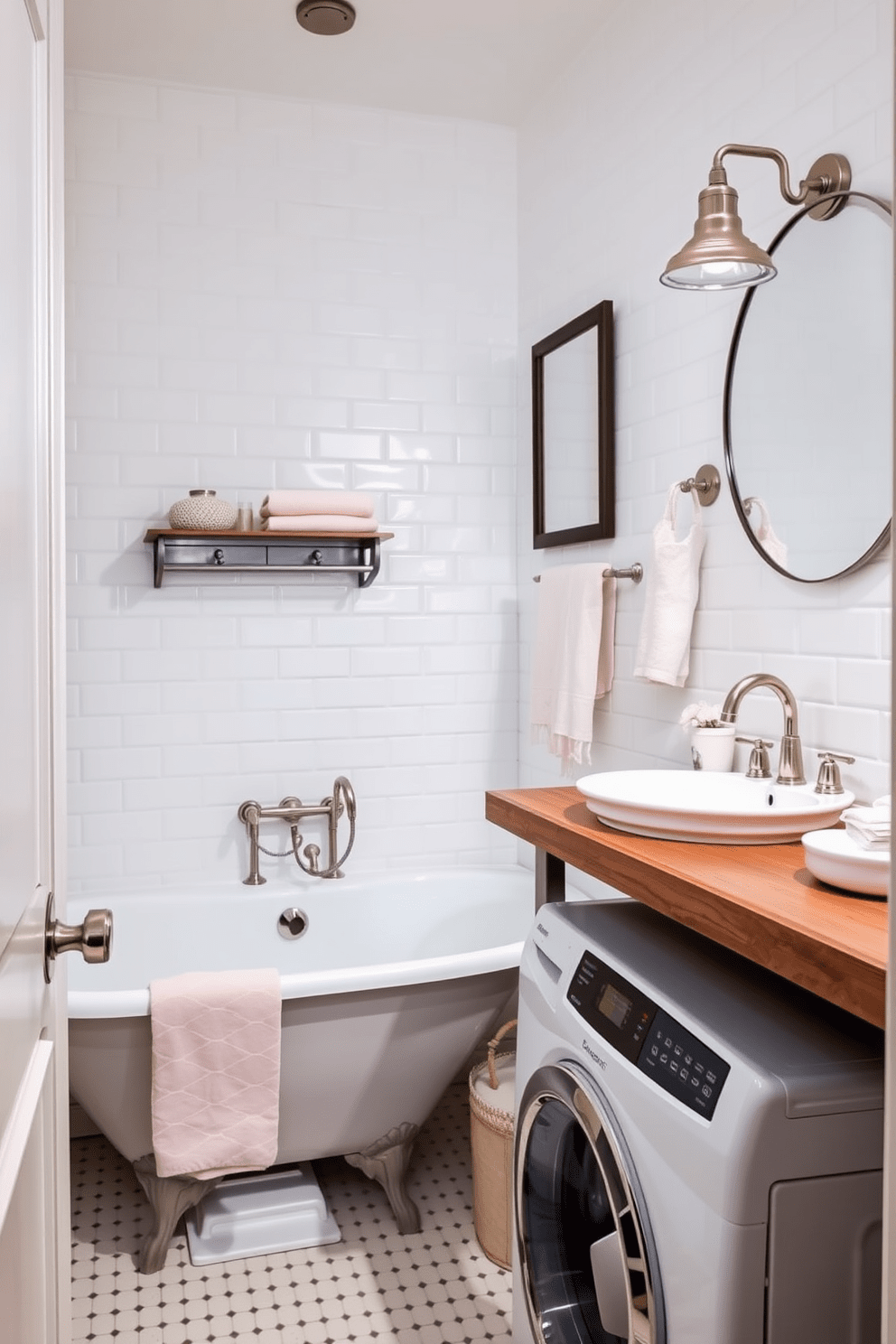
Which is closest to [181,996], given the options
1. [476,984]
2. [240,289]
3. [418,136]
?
[476,984]

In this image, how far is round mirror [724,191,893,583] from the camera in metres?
1.73

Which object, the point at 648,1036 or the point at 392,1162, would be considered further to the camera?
the point at 392,1162

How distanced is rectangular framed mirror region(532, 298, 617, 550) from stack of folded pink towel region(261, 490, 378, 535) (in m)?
0.53

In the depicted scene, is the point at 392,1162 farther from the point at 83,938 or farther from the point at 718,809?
the point at 83,938

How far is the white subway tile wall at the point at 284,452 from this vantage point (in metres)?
2.98

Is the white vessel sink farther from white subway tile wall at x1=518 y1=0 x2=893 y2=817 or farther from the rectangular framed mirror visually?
the rectangular framed mirror

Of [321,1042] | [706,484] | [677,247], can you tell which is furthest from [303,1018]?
[677,247]

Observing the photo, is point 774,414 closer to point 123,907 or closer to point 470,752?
point 470,752

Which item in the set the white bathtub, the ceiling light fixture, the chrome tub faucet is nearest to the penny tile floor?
the white bathtub

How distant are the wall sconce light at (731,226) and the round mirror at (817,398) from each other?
4cm

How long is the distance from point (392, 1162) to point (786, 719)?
1.46 m

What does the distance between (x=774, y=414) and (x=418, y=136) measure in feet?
5.95

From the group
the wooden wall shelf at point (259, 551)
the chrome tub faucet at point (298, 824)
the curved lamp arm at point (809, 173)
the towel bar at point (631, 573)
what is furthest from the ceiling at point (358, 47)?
the chrome tub faucet at point (298, 824)

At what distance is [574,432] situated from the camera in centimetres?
288
